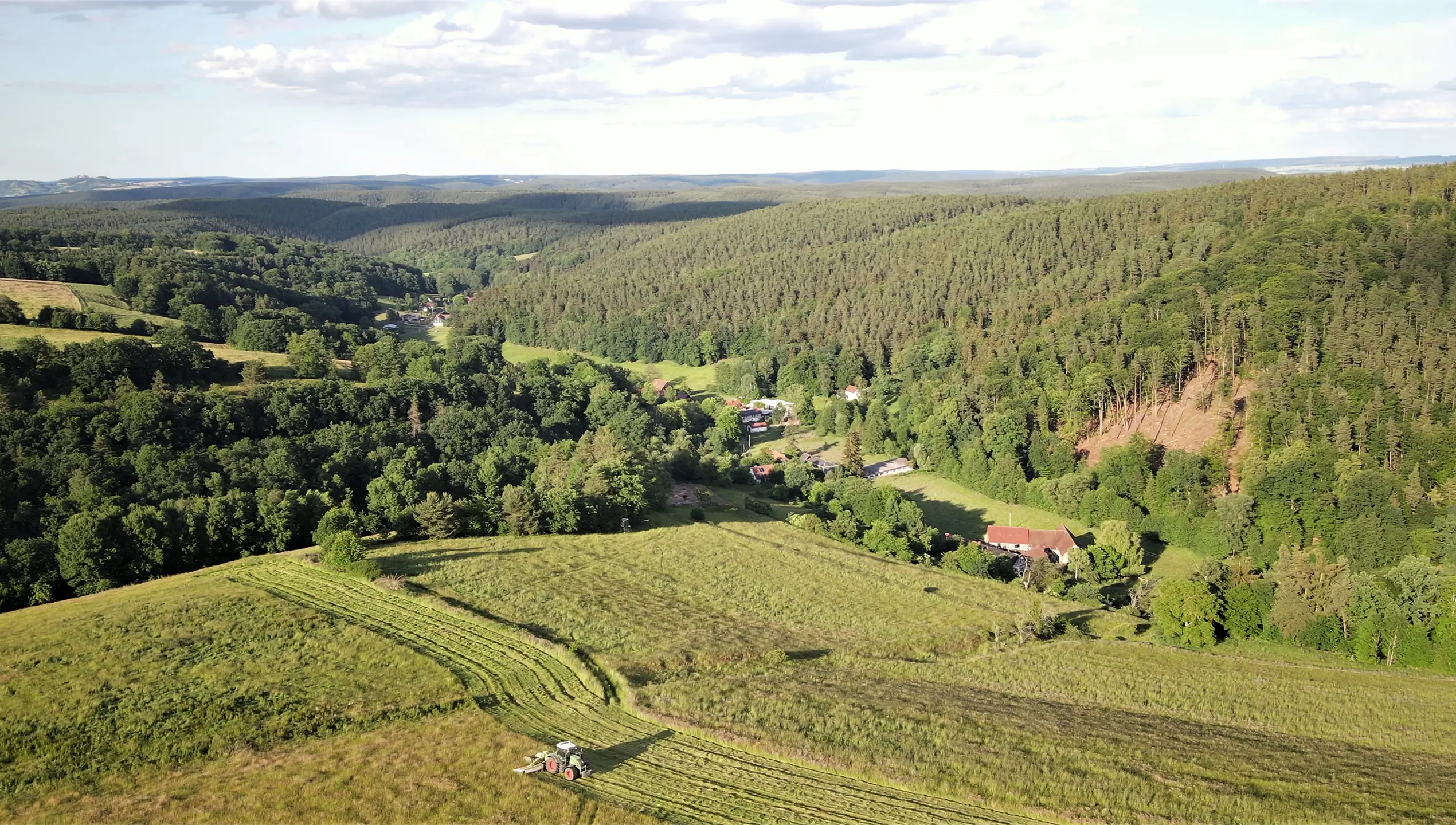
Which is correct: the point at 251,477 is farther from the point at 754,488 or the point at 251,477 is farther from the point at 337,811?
the point at 337,811

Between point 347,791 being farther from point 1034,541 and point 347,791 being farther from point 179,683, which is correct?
point 1034,541

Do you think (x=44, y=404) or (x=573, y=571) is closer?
(x=573, y=571)

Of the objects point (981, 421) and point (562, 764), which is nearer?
point (562, 764)

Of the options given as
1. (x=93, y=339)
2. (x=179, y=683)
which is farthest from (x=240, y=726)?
(x=93, y=339)

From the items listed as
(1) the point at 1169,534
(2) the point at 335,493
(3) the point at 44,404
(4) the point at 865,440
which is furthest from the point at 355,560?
(4) the point at 865,440

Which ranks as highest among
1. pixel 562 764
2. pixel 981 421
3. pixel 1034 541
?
A: pixel 562 764

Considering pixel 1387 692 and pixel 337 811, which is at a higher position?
pixel 337 811
